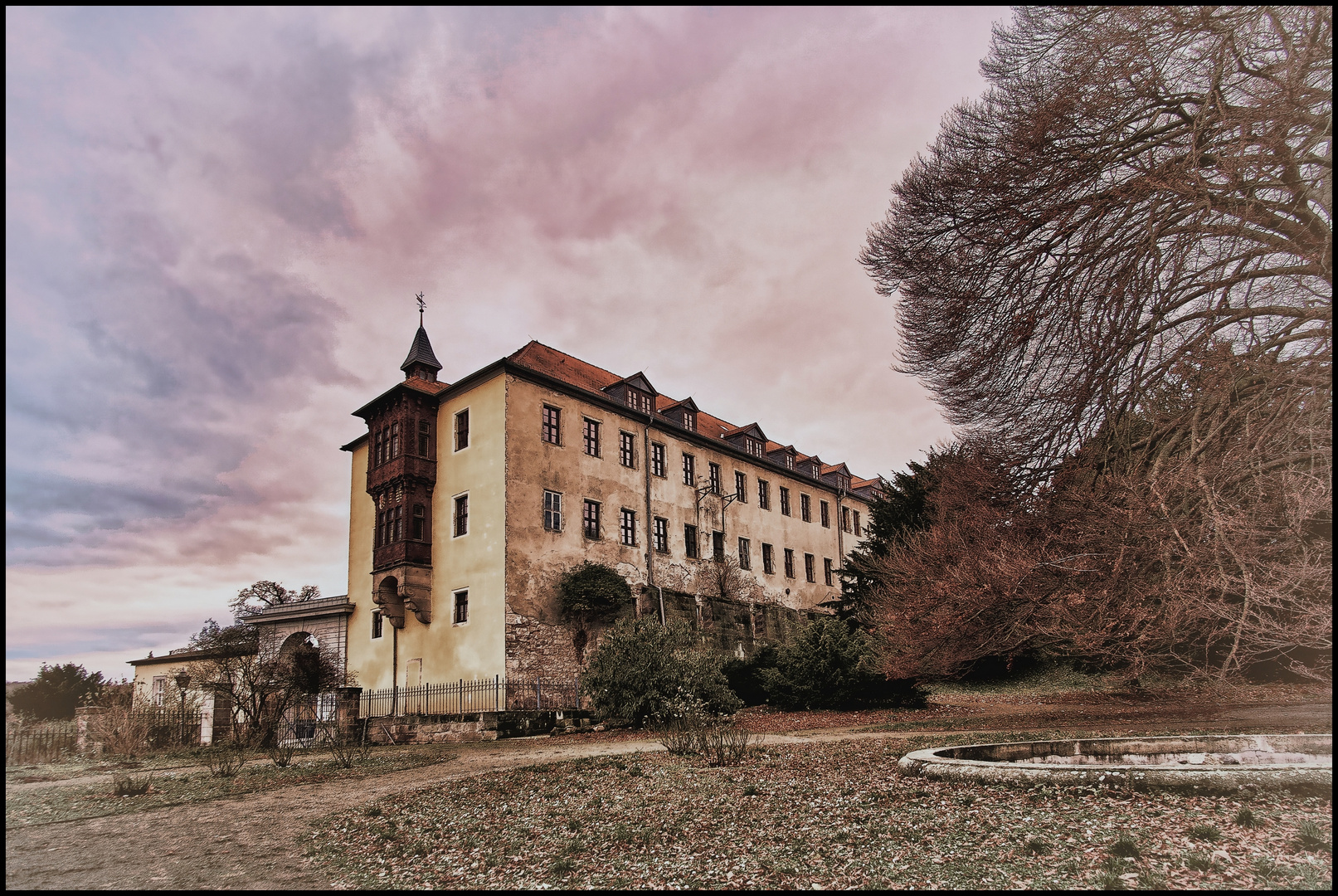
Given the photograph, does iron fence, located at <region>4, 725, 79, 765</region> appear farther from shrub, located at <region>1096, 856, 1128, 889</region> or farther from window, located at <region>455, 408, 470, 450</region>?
shrub, located at <region>1096, 856, 1128, 889</region>

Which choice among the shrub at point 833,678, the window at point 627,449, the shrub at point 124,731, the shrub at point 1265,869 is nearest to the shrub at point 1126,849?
the shrub at point 1265,869

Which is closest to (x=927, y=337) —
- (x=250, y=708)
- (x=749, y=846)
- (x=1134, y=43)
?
(x=1134, y=43)

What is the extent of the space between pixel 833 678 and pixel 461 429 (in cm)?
1538

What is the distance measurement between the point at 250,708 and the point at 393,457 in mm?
10922

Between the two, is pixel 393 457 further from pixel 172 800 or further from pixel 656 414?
pixel 172 800

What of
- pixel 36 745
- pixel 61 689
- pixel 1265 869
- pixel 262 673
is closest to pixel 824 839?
pixel 1265 869

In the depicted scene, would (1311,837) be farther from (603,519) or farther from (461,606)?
(603,519)

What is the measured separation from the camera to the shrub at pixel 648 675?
734 inches

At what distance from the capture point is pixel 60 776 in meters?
13.9

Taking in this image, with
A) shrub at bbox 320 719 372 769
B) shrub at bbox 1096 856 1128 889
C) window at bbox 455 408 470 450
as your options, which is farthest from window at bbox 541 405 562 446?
shrub at bbox 1096 856 1128 889

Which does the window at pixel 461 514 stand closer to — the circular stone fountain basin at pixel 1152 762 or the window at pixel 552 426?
the window at pixel 552 426

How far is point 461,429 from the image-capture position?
28.6 meters

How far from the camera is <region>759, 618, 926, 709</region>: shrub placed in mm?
21688

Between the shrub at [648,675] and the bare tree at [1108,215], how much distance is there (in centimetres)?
946
